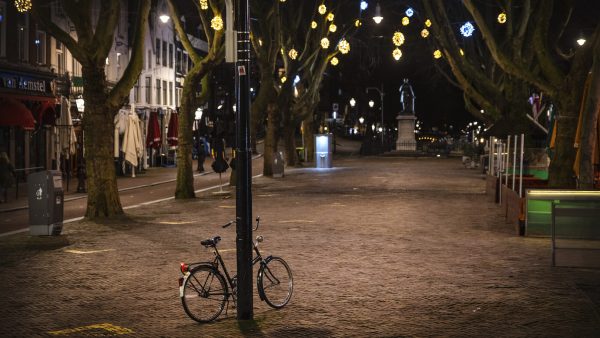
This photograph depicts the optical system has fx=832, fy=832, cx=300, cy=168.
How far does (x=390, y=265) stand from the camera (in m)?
12.9

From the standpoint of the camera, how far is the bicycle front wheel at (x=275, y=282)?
9.74m

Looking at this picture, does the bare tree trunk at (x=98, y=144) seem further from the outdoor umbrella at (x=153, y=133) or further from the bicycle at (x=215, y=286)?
the outdoor umbrella at (x=153, y=133)

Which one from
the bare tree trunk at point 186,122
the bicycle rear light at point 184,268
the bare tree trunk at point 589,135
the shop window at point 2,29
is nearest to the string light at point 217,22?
the bare tree trunk at point 186,122

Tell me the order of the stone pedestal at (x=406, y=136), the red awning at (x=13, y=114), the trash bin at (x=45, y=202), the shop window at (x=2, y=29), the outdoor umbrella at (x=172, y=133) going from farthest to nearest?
the stone pedestal at (x=406, y=136) → the outdoor umbrella at (x=172, y=133) → the shop window at (x=2, y=29) → the red awning at (x=13, y=114) → the trash bin at (x=45, y=202)

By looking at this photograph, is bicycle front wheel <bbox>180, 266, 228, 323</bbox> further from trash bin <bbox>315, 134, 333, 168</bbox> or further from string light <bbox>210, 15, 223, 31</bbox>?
trash bin <bbox>315, 134, 333, 168</bbox>

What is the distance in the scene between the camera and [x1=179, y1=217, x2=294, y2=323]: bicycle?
357 inches

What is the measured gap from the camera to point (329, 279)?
11.7m

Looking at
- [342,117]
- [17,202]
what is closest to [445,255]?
[17,202]

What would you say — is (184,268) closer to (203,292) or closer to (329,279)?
(203,292)

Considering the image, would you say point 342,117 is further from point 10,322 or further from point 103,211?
point 10,322

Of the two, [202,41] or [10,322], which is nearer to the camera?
[10,322]

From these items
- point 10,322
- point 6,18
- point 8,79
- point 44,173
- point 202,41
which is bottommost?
point 10,322

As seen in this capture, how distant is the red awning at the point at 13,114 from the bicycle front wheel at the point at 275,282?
2121 cm

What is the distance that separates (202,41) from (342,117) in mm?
43858
